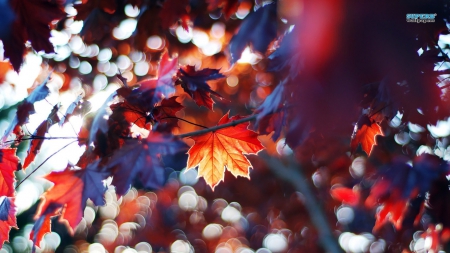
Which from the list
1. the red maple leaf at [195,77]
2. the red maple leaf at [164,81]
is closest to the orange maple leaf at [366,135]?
the red maple leaf at [195,77]

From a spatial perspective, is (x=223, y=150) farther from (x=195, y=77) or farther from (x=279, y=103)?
(x=279, y=103)

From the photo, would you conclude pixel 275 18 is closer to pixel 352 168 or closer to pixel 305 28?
pixel 305 28

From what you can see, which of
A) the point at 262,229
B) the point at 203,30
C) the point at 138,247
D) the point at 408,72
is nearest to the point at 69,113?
the point at 408,72

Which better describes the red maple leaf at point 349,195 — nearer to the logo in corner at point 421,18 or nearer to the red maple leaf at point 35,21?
the logo in corner at point 421,18

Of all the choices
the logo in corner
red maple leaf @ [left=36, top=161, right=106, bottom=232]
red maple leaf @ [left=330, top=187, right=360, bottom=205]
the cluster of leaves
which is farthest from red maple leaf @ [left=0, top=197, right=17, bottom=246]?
red maple leaf @ [left=330, top=187, right=360, bottom=205]

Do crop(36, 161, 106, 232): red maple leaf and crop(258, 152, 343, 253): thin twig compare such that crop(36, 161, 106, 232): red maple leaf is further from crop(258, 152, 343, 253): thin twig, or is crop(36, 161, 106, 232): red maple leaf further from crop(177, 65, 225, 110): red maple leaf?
crop(258, 152, 343, 253): thin twig

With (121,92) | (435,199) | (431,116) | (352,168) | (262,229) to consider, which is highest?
(121,92)

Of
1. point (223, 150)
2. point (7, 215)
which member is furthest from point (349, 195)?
point (7, 215)
